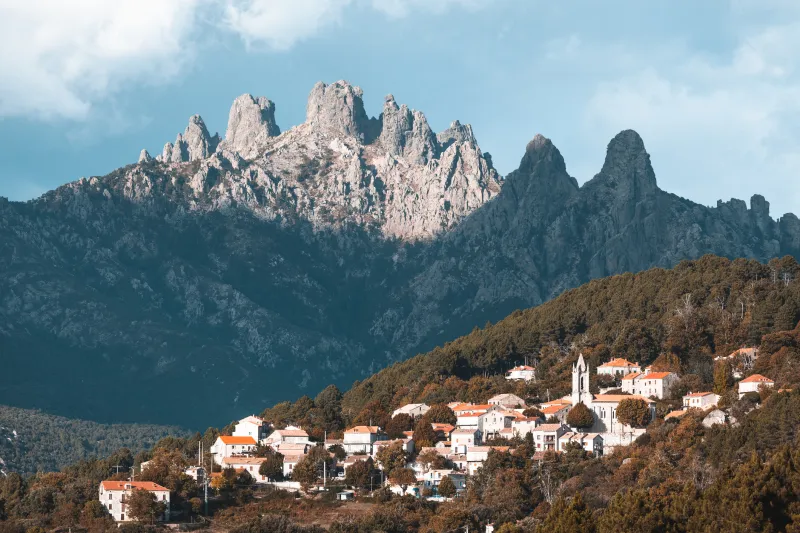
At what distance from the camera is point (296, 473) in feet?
412

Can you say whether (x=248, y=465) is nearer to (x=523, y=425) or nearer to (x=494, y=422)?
(x=494, y=422)

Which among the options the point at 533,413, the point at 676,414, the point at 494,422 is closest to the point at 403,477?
the point at 494,422

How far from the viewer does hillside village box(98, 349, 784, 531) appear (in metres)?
123

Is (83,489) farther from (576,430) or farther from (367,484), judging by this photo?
(576,430)

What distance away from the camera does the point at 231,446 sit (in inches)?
5448

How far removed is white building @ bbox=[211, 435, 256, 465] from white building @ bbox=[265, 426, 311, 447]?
5.90 ft

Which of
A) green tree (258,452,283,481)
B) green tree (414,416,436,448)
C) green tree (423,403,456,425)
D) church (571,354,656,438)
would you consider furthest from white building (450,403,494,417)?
green tree (258,452,283,481)

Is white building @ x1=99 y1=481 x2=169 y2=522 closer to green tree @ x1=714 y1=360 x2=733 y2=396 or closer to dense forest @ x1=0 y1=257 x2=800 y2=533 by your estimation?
dense forest @ x1=0 y1=257 x2=800 y2=533

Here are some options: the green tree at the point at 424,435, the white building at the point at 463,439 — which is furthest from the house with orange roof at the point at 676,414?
the green tree at the point at 424,435

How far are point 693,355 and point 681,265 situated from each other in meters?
32.7

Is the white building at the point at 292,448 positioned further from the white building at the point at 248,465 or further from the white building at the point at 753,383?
the white building at the point at 753,383

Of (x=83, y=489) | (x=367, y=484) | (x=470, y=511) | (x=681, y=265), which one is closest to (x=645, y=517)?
(x=470, y=511)

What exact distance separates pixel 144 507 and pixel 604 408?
42329mm

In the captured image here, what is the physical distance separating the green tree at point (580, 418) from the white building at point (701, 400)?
848 cm
